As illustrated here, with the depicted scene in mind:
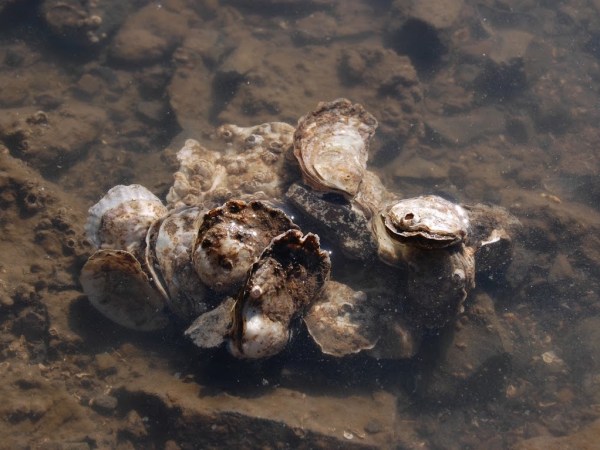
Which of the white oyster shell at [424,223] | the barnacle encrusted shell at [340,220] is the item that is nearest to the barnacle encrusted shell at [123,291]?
the barnacle encrusted shell at [340,220]

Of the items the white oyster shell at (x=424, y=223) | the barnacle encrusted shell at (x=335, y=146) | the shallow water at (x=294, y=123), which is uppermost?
the white oyster shell at (x=424, y=223)

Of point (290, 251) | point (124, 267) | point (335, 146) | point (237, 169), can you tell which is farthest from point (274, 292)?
point (237, 169)

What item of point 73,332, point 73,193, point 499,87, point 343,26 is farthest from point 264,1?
point 73,332

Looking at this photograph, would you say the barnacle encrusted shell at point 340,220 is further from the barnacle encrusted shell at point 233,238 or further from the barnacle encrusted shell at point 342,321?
A: the barnacle encrusted shell at point 233,238

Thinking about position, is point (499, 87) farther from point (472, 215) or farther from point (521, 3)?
point (472, 215)

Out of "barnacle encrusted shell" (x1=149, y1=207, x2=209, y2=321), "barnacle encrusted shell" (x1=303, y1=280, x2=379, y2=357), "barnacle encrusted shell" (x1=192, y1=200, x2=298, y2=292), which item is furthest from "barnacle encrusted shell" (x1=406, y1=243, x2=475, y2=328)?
"barnacle encrusted shell" (x1=149, y1=207, x2=209, y2=321)

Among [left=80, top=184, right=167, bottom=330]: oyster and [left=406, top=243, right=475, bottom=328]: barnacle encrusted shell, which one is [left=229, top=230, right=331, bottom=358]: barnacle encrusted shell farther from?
[left=80, top=184, right=167, bottom=330]: oyster

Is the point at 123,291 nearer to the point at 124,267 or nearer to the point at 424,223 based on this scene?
the point at 124,267
